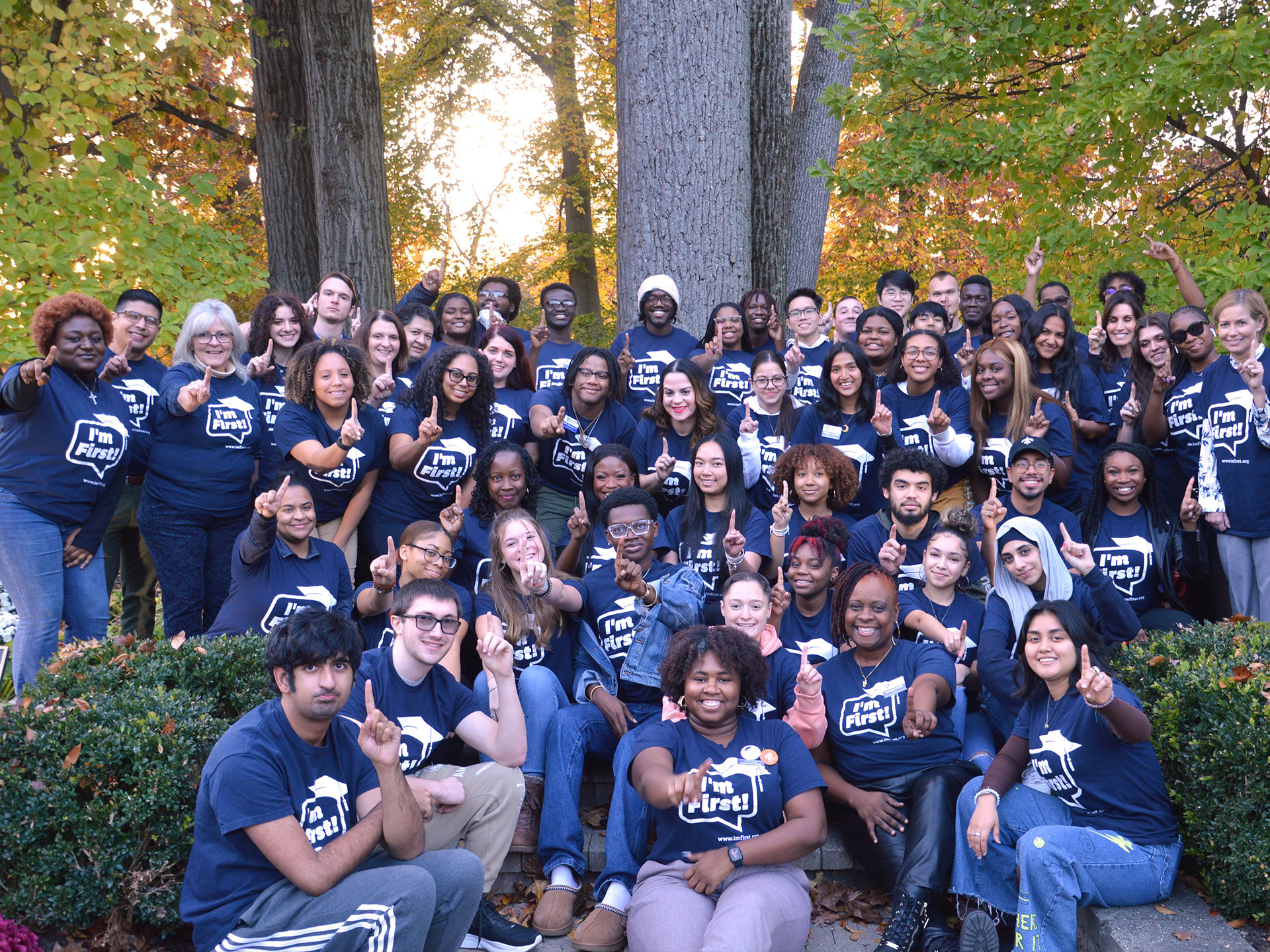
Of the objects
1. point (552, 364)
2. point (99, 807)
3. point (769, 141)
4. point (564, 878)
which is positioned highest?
point (769, 141)

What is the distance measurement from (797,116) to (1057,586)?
329 inches

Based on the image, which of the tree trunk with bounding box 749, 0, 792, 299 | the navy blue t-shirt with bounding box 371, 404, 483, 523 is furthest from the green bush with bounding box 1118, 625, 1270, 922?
the tree trunk with bounding box 749, 0, 792, 299

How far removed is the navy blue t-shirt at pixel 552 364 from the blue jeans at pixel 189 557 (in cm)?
236

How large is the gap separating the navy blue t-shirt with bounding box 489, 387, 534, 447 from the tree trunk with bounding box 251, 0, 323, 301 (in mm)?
5291

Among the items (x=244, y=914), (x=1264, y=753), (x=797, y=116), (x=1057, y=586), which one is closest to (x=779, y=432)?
(x=1057, y=586)

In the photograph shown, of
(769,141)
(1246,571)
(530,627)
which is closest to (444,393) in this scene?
(530,627)

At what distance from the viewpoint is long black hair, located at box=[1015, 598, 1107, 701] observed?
174 inches

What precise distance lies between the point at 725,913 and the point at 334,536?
3.24 m

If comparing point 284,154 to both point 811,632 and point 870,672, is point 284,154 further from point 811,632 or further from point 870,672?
point 870,672

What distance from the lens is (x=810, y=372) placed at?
7.51 m

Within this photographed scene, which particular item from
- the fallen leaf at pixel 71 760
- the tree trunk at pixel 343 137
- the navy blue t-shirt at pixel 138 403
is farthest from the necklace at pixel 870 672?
the tree trunk at pixel 343 137

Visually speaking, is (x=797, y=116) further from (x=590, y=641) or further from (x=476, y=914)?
(x=476, y=914)

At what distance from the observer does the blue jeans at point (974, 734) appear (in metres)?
4.98

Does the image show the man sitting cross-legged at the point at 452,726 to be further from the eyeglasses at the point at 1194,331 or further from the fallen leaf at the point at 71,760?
the eyeglasses at the point at 1194,331
